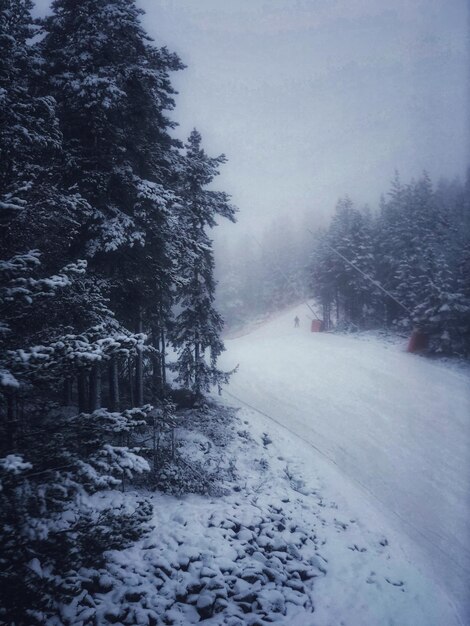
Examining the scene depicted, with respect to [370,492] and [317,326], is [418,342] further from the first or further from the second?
[370,492]

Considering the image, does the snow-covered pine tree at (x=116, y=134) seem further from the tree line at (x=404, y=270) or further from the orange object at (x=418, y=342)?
the orange object at (x=418, y=342)

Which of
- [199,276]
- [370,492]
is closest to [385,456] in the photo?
[370,492]

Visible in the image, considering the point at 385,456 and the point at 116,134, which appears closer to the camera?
Result: the point at 116,134

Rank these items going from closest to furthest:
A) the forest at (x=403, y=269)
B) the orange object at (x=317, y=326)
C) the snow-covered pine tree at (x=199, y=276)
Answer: the snow-covered pine tree at (x=199, y=276) → the forest at (x=403, y=269) → the orange object at (x=317, y=326)

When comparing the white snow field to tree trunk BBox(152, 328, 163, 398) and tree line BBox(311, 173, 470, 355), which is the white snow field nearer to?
tree line BBox(311, 173, 470, 355)

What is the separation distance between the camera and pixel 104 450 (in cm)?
374

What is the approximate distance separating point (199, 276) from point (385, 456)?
1128 cm

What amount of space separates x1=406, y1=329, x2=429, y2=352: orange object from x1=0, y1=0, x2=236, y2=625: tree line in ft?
61.5

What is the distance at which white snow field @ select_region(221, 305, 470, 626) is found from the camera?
7535 mm

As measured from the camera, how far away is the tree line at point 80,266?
3.51 metres

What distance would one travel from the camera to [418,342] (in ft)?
85.1

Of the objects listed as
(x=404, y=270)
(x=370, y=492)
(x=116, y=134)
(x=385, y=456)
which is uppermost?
(x=116, y=134)

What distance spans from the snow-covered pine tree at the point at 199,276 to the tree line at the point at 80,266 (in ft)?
0.23

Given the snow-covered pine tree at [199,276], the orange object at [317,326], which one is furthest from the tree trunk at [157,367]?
the orange object at [317,326]
